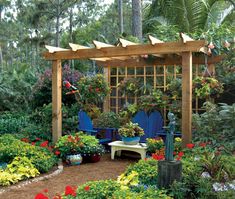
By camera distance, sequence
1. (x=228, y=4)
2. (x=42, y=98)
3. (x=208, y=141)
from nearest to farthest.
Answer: (x=208, y=141), (x=42, y=98), (x=228, y=4)

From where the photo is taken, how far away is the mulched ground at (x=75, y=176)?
15.1 ft

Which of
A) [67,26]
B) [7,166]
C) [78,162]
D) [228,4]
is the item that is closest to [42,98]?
[78,162]

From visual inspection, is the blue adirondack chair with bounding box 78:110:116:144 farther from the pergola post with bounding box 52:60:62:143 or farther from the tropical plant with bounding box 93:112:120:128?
the pergola post with bounding box 52:60:62:143

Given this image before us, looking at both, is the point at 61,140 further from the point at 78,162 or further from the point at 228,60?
the point at 228,60

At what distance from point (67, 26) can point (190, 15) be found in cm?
1815

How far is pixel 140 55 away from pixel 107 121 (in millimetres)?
1851

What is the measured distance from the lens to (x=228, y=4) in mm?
12500

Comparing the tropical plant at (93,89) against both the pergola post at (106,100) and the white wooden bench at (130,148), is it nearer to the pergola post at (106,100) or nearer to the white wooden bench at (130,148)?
the pergola post at (106,100)

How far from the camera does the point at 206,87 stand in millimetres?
6645

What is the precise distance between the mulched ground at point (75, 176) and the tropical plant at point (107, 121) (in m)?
0.93

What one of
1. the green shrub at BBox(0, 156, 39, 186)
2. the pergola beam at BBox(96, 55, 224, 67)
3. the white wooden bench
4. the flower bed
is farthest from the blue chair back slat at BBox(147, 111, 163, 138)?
the green shrub at BBox(0, 156, 39, 186)

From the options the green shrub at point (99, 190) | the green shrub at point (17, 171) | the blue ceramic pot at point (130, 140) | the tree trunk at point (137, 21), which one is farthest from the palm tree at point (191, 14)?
the green shrub at point (99, 190)

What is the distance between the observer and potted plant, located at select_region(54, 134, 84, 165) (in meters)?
6.27

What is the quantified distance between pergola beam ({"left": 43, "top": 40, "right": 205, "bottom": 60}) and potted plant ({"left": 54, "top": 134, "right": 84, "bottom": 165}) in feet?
5.39
